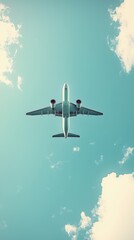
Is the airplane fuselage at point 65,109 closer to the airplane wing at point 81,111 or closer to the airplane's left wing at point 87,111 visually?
the airplane wing at point 81,111

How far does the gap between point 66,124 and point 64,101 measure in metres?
7.46

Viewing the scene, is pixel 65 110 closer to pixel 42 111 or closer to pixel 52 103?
pixel 52 103

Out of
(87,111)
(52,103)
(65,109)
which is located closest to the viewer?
(65,109)

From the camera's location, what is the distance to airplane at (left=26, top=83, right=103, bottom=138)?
6464cm

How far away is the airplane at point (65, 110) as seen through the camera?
212ft

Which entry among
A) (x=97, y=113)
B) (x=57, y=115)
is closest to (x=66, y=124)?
(x=57, y=115)

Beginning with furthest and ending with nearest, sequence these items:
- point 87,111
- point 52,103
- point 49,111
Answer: point 87,111 → point 49,111 → point 52,103

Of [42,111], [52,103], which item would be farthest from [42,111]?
[52,103]

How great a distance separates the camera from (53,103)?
68125 mm

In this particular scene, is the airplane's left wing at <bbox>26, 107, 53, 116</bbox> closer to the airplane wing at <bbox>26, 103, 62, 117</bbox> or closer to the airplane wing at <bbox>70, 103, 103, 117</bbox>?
the airplane wing at <bbox>26, 103, 62, 117</bbox>

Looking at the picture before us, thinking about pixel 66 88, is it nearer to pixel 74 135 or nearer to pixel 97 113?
pixel 97 113

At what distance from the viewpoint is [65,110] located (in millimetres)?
66750

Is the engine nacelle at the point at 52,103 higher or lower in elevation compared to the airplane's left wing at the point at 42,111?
lower

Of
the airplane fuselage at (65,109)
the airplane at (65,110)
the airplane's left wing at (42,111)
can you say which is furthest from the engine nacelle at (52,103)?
the airplane's left wing at (42,111)
